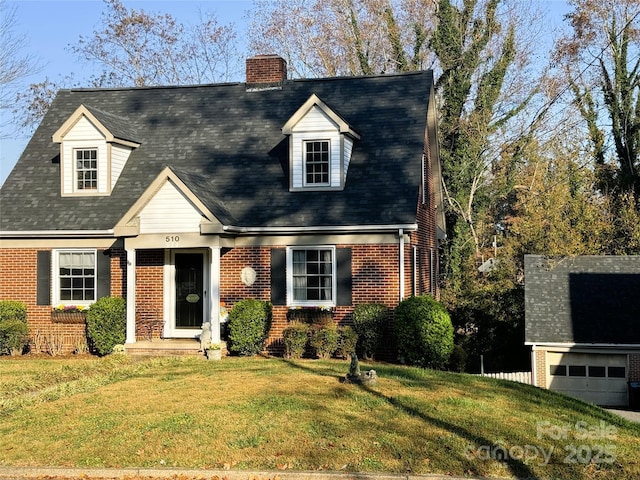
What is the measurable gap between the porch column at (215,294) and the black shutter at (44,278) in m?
4.92

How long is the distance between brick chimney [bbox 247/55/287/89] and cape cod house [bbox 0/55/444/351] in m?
0.94

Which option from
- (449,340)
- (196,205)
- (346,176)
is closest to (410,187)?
(346,176)

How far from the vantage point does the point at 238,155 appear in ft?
72.1

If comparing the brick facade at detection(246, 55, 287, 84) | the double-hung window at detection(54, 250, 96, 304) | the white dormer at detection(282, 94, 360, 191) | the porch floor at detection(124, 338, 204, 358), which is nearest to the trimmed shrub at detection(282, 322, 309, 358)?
the porch floor at detection(124, 338, 204, 358)

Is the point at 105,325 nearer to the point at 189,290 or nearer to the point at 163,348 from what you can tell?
the point at 163,348

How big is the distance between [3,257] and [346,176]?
9.94 metres

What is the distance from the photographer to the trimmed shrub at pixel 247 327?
62.9 ft

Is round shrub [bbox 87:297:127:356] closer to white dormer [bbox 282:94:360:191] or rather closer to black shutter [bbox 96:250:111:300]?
black shutter [bbox 96:250:111:300]

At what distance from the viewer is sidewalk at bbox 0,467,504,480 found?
347 inches

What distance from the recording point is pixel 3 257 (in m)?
21.2

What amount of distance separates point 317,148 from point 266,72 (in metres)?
4.72

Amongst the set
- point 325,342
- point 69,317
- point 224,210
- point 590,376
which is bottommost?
point 590,376

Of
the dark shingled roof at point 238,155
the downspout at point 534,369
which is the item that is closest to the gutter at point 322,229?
the dark shingled roof at point 238,155

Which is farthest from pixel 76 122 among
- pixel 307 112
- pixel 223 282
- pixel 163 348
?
pixel 163 348
